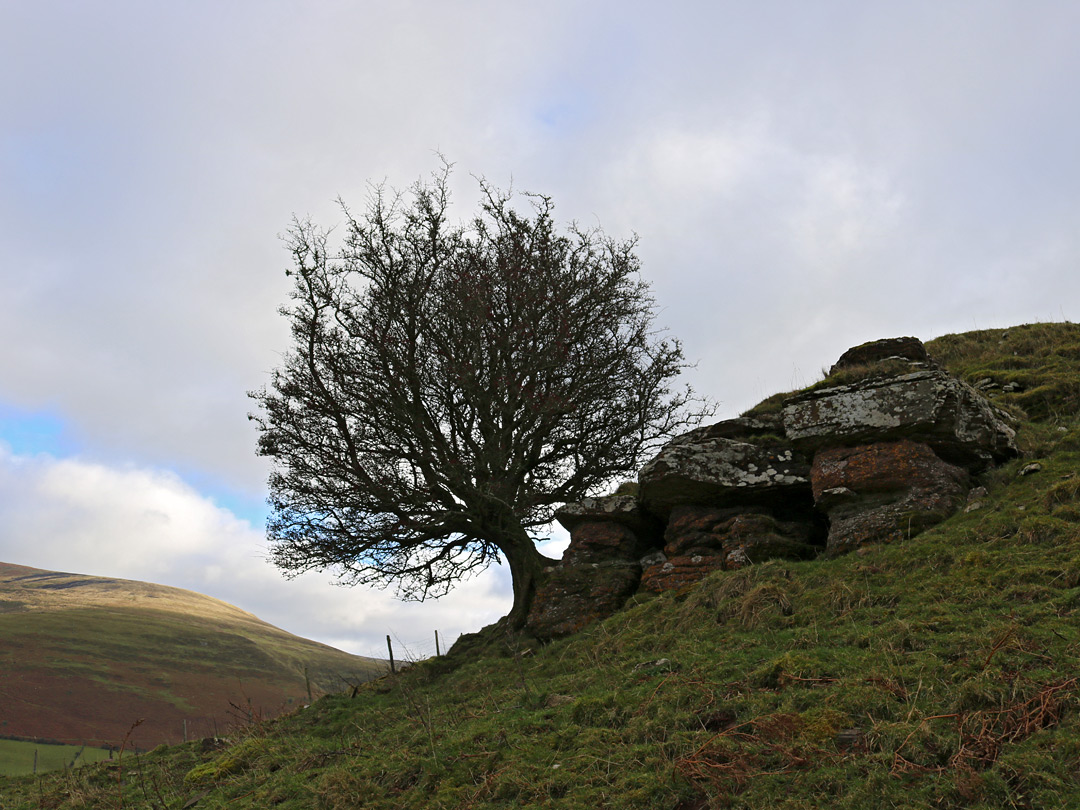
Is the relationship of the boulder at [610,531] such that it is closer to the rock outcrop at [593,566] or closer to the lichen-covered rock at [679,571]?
the rock outcrop at [593,566]

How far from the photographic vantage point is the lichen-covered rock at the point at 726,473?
1348 cm

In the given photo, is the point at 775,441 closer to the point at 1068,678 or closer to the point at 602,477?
the point at 602,477

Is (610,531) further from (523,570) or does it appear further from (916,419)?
(916,419)

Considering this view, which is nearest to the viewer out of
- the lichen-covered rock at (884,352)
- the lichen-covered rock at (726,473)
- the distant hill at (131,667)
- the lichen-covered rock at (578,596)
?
the lichen-covered rock at (726,473)

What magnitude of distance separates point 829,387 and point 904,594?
5410 millimetres

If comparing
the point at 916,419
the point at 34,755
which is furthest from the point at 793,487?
the point at 34,755

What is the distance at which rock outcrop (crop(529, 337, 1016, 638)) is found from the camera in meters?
12.0

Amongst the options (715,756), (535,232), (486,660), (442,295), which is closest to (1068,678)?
(715,756)

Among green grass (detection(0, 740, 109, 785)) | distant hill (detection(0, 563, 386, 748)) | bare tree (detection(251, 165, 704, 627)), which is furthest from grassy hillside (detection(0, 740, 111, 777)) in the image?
bare tree (detection(251, 165, 704, 627))

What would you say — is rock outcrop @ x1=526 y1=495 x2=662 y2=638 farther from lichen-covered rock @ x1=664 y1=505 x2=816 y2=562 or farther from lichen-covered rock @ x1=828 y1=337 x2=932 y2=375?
lichen-covered rock @ x1=828 y1=337 x2=932 y2=375

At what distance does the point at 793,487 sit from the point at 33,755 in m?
60.0

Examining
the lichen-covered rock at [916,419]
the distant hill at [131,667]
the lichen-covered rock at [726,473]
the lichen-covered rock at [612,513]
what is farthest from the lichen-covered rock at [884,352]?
the distant hill at [131,667]

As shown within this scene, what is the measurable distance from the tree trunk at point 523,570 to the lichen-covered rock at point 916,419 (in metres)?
6.24

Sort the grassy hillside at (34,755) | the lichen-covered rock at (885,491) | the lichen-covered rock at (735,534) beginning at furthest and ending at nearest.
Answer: the grassy hillside at (34,755) < the lichen-covered rock at (735,534) < the lichen-covered rock at (885,491)
